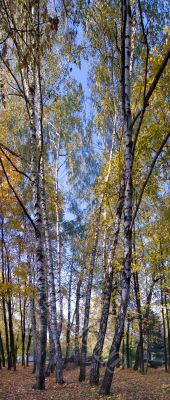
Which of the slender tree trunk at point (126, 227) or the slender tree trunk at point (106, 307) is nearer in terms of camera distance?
the slender tree trunk at point (126, 227)

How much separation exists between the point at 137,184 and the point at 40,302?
3.84m

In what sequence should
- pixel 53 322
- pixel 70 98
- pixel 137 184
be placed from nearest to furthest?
1. pixel 137 184
2. pixel 53 322
3. pixel 70 98

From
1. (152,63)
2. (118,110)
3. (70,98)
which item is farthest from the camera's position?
(70,98)

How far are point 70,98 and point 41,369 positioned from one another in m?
8.59

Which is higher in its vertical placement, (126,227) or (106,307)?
(126,227)

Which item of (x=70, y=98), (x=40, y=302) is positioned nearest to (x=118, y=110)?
(x=70, y=98)

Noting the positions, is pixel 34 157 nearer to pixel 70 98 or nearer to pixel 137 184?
pixel 137 184

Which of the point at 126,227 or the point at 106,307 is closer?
the point at 126,227

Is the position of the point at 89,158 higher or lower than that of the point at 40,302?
higher

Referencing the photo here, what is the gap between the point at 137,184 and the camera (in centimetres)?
843

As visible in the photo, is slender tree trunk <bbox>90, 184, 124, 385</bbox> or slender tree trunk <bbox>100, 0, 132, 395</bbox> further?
slender tree trunk <bbox>90, 184, 124, 385</bbox>

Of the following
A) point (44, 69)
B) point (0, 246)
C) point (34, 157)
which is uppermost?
point (44, 69)

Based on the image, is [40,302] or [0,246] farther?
[0,246]

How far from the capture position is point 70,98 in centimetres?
1146
